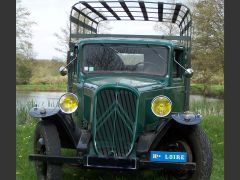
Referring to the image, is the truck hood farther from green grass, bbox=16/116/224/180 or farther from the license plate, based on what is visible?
green grass, bbox=16/116/224/180

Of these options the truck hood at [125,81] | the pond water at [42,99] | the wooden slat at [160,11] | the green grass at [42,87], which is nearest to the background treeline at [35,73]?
the green grass at [42,87]

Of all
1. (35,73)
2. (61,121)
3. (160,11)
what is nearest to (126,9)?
(160,11)

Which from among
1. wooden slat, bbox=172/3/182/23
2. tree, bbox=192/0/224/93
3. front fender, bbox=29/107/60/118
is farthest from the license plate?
tree, bbox=192/0/224/93

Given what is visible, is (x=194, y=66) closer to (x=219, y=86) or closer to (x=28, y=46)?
(x=219, y=86)

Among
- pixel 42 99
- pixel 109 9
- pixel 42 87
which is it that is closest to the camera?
pixel 109 9

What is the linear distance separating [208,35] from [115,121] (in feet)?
72.6

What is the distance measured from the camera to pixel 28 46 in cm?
2995

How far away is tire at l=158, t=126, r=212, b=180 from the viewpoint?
236 inches

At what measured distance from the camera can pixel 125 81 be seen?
6.50m

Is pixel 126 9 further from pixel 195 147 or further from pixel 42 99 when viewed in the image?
pixel 42 99

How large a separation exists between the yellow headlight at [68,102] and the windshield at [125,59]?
94 cm

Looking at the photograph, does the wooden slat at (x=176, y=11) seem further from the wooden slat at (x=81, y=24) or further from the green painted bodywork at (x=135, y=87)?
the wooden slat at (x=81, y=24)

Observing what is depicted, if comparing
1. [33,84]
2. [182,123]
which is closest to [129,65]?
[182,123]

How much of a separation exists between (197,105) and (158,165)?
36.9 ft
